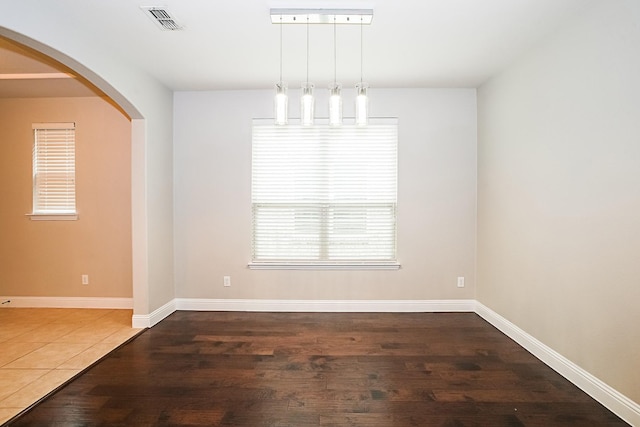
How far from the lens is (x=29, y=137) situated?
4.52 metres

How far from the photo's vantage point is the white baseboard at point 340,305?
430 centimetres

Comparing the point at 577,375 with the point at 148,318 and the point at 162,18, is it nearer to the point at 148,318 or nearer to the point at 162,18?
the point at 148,318

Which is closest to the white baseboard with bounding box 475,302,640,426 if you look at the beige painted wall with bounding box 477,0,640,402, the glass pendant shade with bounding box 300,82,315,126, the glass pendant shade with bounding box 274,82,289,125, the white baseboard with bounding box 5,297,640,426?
the beige painted wall with bounding box 477,0,640,402

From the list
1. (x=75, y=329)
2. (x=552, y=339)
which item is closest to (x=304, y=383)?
(x=552, y=339)

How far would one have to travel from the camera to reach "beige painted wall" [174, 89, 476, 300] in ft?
14.0

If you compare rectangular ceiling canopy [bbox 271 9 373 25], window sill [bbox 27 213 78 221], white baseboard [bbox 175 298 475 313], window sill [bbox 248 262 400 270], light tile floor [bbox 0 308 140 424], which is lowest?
→ light tile floor [bbox 0 308 140 424]

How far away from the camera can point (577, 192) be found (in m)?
2.55

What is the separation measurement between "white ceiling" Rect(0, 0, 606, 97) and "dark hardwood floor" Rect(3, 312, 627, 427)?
8.65ft

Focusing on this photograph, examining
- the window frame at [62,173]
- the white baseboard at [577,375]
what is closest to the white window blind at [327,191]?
the white baseboard at [577,375]

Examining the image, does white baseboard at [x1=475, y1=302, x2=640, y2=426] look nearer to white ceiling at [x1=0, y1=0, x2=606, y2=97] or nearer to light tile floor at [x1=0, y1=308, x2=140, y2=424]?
white ceiling at [x1=0, y1=0, x2=606, y2=97]

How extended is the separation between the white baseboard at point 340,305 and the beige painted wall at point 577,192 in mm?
671

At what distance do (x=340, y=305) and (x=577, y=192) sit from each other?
273 centimetres

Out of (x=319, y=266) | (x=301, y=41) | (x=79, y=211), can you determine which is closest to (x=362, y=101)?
(x=301, y=41)

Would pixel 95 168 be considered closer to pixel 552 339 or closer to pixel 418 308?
pixel 418 308
